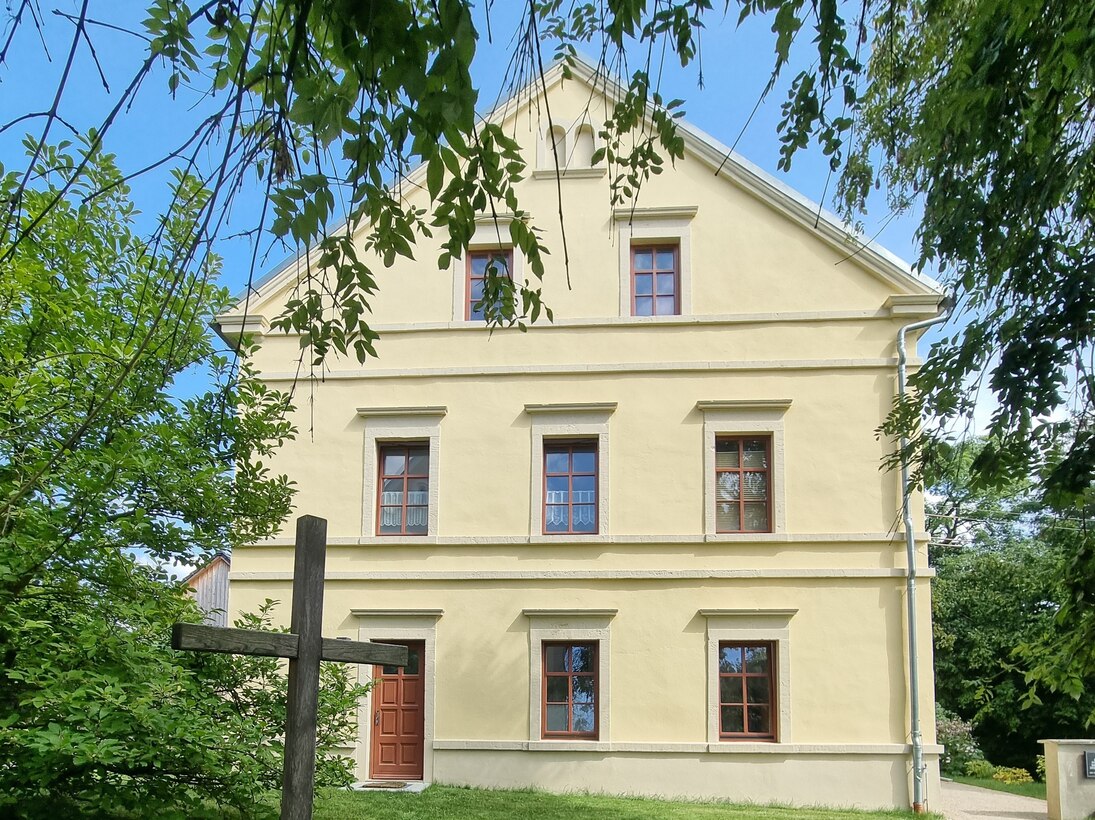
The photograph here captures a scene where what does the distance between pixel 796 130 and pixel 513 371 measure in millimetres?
11205

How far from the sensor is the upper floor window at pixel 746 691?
14.5 metres

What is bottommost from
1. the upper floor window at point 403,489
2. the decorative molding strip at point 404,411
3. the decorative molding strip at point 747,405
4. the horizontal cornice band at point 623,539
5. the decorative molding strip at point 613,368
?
the horizontal cornice band at point 623,539

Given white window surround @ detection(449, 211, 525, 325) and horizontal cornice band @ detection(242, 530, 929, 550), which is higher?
white window surround @ detection(449, 211, 525, 325)

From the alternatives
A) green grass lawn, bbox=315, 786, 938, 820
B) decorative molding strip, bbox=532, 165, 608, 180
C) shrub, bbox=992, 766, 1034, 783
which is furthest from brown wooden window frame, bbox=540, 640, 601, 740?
shrub, bbox=992, 766, 1034, 783

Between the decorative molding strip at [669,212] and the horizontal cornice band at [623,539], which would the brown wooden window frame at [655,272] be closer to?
the decorative molding strip at [669,212]

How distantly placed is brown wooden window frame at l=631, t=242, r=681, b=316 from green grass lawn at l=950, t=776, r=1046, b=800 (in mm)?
11963

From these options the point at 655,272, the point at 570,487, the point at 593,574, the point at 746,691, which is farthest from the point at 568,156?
the point at 746,691

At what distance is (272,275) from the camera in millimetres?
16688

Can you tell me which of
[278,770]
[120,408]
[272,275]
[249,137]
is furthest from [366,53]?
[272,275]

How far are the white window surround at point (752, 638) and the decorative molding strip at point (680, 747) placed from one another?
15cm

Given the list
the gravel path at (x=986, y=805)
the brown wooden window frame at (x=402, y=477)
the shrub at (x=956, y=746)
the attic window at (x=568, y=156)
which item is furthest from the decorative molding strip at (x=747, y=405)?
the shrub at (x=956, y=746)

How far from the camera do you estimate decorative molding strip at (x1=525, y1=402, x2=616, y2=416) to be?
15.6 metres

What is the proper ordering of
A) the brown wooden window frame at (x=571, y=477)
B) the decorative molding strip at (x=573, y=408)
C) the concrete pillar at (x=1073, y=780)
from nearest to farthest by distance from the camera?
the concrete pillar at (x=1073, y=780)
the brown wooden window frame at (x=571, y=477)
the decorative molding strip at (x=573, y=408)

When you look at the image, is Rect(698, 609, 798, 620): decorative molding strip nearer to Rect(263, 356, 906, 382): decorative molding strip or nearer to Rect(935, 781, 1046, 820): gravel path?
Rect(935, 781, 1046, 820): gravel path
